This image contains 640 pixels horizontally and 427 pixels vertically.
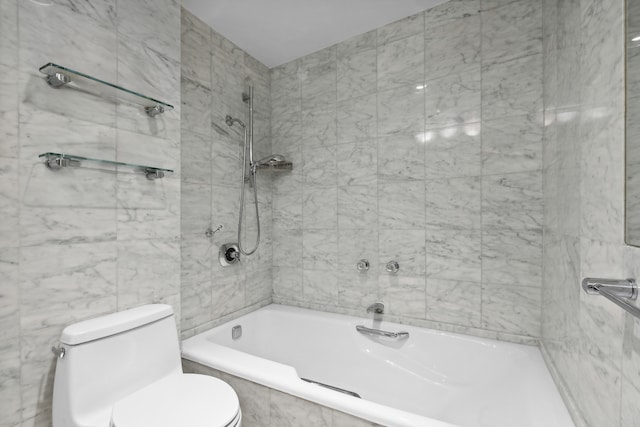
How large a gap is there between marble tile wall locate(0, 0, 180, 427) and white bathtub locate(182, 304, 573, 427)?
592mm

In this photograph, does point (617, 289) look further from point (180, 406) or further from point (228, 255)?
point (228, 255)

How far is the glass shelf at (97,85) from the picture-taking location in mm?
1092

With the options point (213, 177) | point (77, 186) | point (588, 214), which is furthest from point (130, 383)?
point (588, 214)

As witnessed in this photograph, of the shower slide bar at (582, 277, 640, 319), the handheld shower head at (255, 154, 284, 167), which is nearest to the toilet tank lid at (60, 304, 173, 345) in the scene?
the handheld shower head at (255, 154, 284, 167)

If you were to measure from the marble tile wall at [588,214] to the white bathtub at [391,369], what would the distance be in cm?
17

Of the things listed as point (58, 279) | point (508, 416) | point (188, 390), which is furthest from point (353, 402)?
point (58, 279)

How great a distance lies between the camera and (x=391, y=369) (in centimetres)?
181

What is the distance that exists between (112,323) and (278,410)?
777 mm

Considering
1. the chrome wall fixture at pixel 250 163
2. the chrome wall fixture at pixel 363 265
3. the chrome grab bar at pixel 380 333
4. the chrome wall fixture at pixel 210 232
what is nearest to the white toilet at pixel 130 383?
the chrome wall fixture at pixel 210 232

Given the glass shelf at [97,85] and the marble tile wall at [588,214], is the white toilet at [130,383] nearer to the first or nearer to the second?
the glass shelf at [97,85]

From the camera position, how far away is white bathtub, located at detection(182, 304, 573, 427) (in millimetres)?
1183

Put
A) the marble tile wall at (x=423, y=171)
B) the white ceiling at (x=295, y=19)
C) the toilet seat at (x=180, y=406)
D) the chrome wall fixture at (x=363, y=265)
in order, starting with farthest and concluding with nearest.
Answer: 1. the chrome wall fixture at (x=363, y=265)
2. the white ceiling at (x=295, y=19)
3. the marble tile wall at (x=423, y=171)
4. the toilet seat at (x=180, y=406)

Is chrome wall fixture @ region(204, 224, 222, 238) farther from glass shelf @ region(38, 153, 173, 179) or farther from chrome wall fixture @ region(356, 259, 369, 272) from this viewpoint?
chrome wall fixture @ region(356, 259, 369, 272)

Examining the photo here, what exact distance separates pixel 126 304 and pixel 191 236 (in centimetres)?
54
